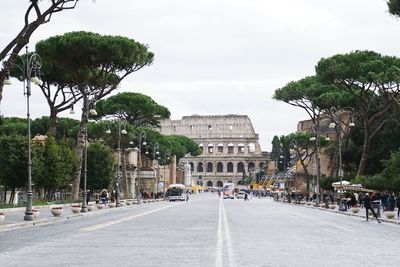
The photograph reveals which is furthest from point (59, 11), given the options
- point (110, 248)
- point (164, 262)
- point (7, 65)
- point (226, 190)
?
point (226, 190)

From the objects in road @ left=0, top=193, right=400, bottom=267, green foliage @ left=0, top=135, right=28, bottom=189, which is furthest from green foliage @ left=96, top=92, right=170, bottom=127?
road @ left=0, top=193, right=400, bottom=267

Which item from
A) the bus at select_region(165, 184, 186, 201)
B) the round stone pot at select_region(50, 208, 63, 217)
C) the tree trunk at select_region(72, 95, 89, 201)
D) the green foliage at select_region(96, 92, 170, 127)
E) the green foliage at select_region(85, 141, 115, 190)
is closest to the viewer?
the round stone pot at select_region(50, 208, 63, 217)

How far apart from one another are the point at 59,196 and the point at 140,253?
51861 millimetres

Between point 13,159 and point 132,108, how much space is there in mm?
29728

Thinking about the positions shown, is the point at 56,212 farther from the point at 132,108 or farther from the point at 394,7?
the point at 132,108

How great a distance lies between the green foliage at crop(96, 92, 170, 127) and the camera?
76.9 metres

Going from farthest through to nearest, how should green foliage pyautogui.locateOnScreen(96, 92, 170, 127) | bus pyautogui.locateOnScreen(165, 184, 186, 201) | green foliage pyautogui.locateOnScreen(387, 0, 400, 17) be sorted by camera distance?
1. bus pyautogui.locateOnScreen(165, 184, 186, 201)
2. green foliage pyautogui.locateOnScreen(96, 92, 170, 127)
3. green foliage pyautogui.locateOnScreen(387, 0, 400, 17)

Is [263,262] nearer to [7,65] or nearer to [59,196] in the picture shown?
[7,65]

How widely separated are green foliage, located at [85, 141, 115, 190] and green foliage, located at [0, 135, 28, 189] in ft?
51.2

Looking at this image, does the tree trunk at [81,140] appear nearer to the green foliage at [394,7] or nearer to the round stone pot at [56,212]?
the round stone pot at [56,212]

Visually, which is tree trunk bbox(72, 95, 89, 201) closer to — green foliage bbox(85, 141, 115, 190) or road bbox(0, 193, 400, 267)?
green foliage bbox(85, 141, 115, 190)

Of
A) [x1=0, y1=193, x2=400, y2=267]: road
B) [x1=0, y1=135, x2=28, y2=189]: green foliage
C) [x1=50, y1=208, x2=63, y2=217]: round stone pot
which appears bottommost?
[x1=0, y1=193, x2=400, y2=267]: road

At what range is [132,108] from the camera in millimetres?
77438

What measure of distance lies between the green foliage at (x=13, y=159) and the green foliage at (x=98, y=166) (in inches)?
615
